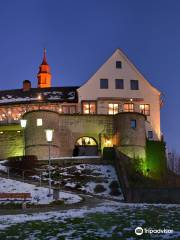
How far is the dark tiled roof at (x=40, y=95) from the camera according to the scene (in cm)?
7394

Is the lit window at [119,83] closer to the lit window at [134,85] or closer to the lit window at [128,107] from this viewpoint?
the lit window at [134,85]

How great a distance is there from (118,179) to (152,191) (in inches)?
336

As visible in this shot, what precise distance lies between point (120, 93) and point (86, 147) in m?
10.7

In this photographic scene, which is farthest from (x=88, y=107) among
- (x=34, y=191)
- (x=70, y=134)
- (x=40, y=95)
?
(x=34, y=191)

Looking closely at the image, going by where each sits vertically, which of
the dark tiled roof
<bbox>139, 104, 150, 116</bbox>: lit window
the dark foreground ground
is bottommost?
the dark foreground ground

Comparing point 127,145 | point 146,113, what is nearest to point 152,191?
point 127,145

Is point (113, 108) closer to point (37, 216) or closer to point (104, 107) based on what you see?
point (104, 107)

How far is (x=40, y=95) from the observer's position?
76.6 m

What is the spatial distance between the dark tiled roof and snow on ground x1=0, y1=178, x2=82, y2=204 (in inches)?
1238

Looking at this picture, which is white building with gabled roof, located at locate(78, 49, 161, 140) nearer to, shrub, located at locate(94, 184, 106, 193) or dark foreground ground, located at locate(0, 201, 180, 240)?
shrub, located at locate(94, 184, 106, 193)

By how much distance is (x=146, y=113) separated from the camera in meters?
70.8

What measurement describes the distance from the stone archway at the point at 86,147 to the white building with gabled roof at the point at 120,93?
5215 mm

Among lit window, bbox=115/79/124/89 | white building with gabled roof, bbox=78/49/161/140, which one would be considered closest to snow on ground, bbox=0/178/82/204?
white building with gabled roof, bbox=78/49/161/140

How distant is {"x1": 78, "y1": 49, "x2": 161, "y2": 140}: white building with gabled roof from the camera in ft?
229
